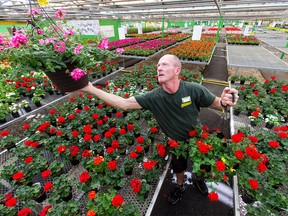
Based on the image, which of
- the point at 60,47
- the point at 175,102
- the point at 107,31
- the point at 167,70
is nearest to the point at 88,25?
the point at 107,31

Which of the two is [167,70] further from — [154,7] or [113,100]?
[154,7]

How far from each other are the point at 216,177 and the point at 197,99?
A: 2.47 ft

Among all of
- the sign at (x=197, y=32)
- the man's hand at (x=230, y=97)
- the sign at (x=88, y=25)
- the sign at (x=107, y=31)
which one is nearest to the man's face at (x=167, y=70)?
the man's hand at (x=230, y=97)

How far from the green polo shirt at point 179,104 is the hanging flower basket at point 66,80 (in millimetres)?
592

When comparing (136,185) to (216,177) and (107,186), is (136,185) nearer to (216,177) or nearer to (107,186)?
(107,186)

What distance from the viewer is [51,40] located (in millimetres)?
1059

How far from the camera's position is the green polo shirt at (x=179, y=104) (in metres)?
1.43

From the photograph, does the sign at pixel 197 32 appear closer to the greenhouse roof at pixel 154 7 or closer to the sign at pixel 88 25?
the greenhouse roof at pixel 154 7

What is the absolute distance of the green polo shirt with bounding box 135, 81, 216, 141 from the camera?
1433 mm

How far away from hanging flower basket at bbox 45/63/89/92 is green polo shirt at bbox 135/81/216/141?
23.3 inches

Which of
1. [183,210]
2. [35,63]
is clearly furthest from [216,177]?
[35,63]

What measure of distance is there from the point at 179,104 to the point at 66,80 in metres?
1.04

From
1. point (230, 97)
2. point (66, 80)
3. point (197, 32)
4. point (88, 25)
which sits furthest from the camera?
point (197, 32)

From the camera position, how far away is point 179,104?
4.67 ft
